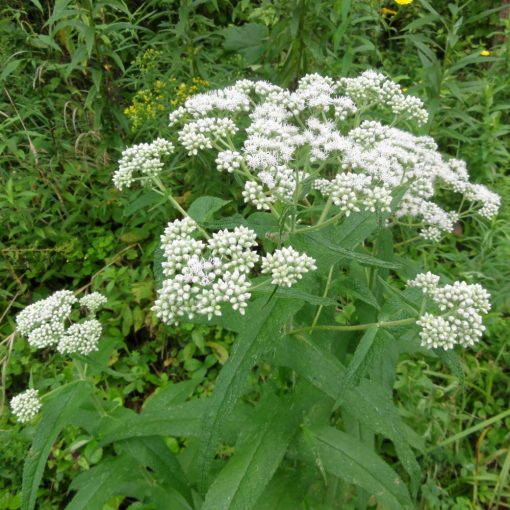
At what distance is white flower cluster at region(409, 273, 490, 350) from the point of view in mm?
1990

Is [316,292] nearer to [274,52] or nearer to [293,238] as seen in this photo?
Result: [293,238]

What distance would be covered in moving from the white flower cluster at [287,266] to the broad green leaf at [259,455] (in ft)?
2.00

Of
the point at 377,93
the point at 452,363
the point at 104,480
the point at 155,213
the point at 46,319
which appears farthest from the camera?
the point at 155,213

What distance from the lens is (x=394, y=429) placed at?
2076 millimetres

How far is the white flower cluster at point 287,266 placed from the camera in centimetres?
198

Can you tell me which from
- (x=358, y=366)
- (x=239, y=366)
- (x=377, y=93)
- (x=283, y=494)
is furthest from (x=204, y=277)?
(x=377, y=93)

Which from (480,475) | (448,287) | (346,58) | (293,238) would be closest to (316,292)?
(293,238)

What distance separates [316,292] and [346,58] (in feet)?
8.70

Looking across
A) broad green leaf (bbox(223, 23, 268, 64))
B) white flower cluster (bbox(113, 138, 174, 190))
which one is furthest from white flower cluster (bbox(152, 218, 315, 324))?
broad green leaf (bbox(223, 23, 268, 64))

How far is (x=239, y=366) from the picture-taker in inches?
68.6

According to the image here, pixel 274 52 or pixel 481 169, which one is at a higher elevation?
pixel 274 52

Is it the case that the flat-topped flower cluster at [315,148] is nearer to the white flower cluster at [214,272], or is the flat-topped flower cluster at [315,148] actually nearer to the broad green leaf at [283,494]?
the white flower cluster at [214,272]

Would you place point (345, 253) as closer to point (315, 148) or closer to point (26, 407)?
point (315, 148)

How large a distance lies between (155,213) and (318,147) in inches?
76.2
